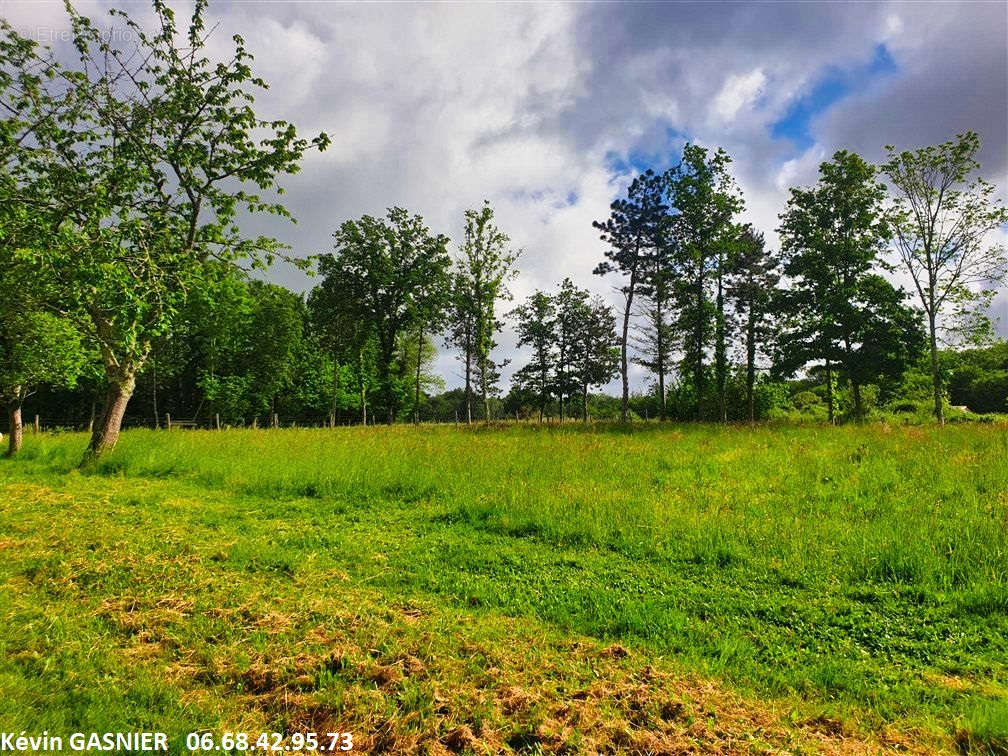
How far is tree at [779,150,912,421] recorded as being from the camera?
1048 inches

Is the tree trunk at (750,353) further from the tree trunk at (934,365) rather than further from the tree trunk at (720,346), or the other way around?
the tree trunk at (934,365)

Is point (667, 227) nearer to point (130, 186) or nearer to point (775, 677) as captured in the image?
point (130, 186)

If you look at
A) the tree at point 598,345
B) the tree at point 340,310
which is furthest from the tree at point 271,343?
the tree at point 598,345

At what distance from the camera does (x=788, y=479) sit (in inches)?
372

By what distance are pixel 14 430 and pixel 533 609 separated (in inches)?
740

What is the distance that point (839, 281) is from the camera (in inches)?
1105

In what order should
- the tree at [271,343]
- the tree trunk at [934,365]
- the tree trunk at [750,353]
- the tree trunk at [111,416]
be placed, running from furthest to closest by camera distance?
the tree at [271,343] → the tree trunk at [750,353] → the tree trunk at [934,365] → the tree trunk at [111,416]

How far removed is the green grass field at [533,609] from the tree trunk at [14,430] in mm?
6078

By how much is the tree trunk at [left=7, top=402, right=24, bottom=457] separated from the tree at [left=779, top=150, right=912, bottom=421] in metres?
36.4

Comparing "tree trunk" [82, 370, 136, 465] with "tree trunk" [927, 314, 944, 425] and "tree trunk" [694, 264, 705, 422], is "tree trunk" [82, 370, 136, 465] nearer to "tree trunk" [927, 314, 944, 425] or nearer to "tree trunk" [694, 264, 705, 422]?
"tree trunk" [694, 264, 705, 422]

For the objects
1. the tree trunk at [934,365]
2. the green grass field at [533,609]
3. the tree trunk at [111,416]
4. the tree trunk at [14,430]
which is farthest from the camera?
the tree trunk at [934,365]

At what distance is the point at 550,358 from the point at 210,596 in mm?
46499

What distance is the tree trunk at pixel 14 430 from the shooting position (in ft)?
47.0

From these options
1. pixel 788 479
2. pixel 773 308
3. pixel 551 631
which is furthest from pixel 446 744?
pixel 773 308
